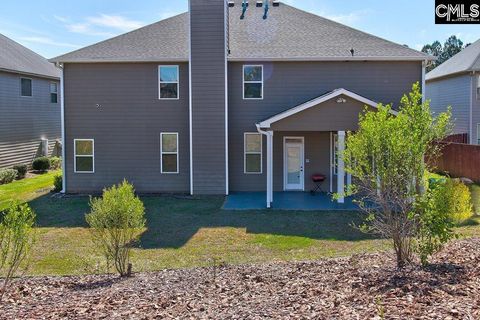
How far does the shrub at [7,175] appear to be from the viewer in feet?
71.1

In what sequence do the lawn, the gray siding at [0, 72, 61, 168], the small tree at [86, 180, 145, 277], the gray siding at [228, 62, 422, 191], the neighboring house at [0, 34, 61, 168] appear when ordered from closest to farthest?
the small tree at [86, 180, 145, 277]
the lawn
the gray siding at [228, 62, 422, 191]
the gray siding at [0, 72, 61, 168]
the neighboring house at [0, 34, 61, 168]

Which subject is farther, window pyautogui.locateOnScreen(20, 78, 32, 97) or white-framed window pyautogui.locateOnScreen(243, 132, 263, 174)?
window pyautogui.locateOnScreen(20, 78, 32, 97)

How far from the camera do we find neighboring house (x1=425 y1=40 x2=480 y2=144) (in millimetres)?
24547

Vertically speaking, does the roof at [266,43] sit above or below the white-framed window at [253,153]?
above

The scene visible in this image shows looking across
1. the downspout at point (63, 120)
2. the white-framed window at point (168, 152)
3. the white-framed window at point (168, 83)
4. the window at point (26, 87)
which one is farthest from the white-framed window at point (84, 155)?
the window at point (26, 87)

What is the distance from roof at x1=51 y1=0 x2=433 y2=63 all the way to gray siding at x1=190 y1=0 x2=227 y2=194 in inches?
28.6

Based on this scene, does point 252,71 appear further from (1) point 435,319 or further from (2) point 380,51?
(1) point 435,319

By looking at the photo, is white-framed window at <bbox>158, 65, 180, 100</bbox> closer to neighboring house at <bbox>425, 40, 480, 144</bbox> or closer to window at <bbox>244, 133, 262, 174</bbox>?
window at <bbox>244, 133, 262, 174</bbox>

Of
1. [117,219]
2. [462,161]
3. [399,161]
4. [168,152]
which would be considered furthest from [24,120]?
[399,161]

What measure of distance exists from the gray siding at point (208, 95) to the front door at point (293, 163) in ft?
8.25

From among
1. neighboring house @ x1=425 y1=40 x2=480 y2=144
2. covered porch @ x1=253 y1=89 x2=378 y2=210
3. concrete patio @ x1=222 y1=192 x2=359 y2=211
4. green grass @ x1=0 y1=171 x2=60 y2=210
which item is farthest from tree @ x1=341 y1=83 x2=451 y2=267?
neighboring house @ x1=425 y1=40 x2=480 y2=144

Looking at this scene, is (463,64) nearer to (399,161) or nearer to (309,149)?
(309,149)

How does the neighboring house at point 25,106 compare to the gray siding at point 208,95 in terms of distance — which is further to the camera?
the neighboring house at point 25,106

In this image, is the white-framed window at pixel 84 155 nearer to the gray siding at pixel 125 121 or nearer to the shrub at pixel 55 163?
the gray siding at pixel 125 121
